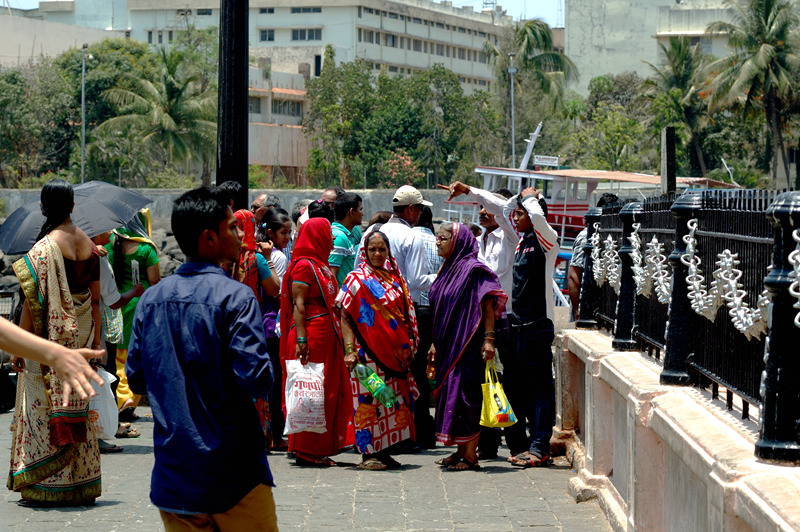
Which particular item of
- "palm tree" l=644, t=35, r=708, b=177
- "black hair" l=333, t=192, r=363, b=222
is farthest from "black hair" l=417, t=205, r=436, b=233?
"palm tree" l=644, t=35, r=708, b=177

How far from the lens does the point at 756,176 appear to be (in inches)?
2202

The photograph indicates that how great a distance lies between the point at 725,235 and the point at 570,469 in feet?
12.3

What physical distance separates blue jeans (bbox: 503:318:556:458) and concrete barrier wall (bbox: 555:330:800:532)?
7.1 inches

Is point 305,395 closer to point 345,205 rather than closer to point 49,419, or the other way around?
point 345,205

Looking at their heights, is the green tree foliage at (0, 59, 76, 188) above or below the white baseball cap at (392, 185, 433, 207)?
above

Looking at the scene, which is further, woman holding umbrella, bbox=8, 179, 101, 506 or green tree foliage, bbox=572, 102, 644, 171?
green tree foliage, bbox=572, 102, 644, 171

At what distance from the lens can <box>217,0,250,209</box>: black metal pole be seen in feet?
27.1

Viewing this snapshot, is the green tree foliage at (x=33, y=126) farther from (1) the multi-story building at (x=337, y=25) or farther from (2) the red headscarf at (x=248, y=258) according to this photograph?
(2) the red headscarf at (x=248, y=258)

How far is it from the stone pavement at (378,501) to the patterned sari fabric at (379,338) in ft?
1.00

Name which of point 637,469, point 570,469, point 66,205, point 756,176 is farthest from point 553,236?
point 756,176

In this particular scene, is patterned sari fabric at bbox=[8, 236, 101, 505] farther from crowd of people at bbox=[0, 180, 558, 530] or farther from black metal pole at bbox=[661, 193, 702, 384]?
black metal pole at bbox=[661, 193, 702, 384]

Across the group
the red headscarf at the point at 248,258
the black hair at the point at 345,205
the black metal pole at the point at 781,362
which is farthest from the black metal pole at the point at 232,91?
the black metal pole at the point at 781,362

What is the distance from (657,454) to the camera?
16.3 ft

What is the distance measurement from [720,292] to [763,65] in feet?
176
